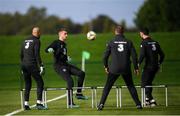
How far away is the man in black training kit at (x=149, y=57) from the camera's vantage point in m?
21.1

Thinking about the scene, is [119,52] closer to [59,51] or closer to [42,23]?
[59,51]

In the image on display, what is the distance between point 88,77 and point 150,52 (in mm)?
21741

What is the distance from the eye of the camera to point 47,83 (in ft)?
126

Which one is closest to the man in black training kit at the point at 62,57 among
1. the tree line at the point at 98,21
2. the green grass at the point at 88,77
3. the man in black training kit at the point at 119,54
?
the green grass at the point at 88,77

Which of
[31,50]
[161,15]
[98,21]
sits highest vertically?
[98,21]

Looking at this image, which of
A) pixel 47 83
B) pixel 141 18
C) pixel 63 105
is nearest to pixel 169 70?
pixel 47 83

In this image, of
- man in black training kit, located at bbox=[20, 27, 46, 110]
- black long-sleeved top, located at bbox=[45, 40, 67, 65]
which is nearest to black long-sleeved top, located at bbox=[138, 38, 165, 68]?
black long-sleeved top, located at bbox=[45, 40, 67, 65]

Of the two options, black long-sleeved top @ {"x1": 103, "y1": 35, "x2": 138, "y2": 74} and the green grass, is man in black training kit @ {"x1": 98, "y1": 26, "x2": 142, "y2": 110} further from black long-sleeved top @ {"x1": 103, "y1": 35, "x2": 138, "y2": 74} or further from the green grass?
the green grass

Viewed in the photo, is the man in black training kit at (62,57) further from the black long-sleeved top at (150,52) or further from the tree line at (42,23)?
the tree line at (42,23)

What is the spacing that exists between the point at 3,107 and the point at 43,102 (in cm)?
125

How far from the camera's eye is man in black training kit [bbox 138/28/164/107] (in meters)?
21.1

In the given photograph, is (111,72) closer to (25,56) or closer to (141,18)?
(25,56)

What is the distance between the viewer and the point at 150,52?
69.4 ft

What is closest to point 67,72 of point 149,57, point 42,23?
point 149,57
